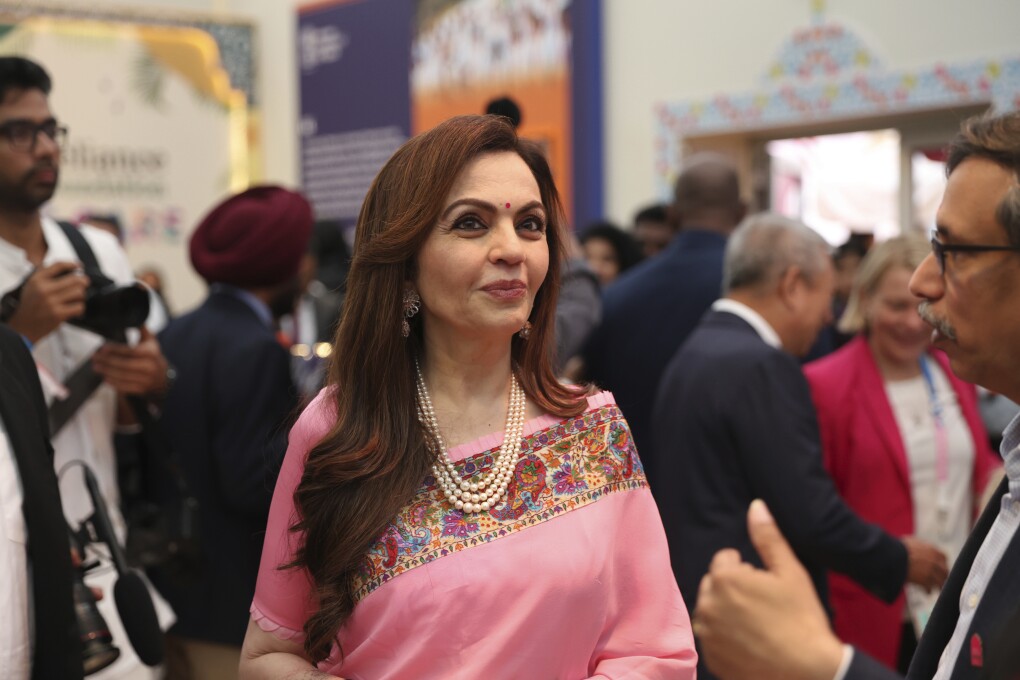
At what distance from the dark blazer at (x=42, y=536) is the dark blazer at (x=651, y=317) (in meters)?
2.15

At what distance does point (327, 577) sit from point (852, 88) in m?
5.20

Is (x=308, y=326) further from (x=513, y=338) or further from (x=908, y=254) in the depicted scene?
(x=513, y=338)

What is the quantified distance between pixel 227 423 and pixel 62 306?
0.49 meters

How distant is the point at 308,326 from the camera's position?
5133 millimetres

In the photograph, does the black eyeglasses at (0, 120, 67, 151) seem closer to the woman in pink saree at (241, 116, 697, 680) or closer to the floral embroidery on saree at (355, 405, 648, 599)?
the woman in pink saree at (241, 116, 697, 680)

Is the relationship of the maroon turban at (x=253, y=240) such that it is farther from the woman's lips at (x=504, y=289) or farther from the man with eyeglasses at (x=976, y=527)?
the man with eyeglasses at (x=976, y=527)

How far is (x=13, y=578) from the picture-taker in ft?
5.64

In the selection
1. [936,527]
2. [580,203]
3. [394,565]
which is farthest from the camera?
[580,203]

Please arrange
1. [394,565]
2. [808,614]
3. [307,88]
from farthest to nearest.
A: [307,88] → [394,565] → [808,614]

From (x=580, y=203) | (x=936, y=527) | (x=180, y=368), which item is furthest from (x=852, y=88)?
(x=180, y=368)

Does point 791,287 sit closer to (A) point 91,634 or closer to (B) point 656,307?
(B) point 656,307

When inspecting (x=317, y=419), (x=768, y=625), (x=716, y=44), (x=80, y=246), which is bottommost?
(x=768, y=625)

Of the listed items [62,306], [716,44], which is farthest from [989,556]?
[716,44]

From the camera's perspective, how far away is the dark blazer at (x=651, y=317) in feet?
12.1
